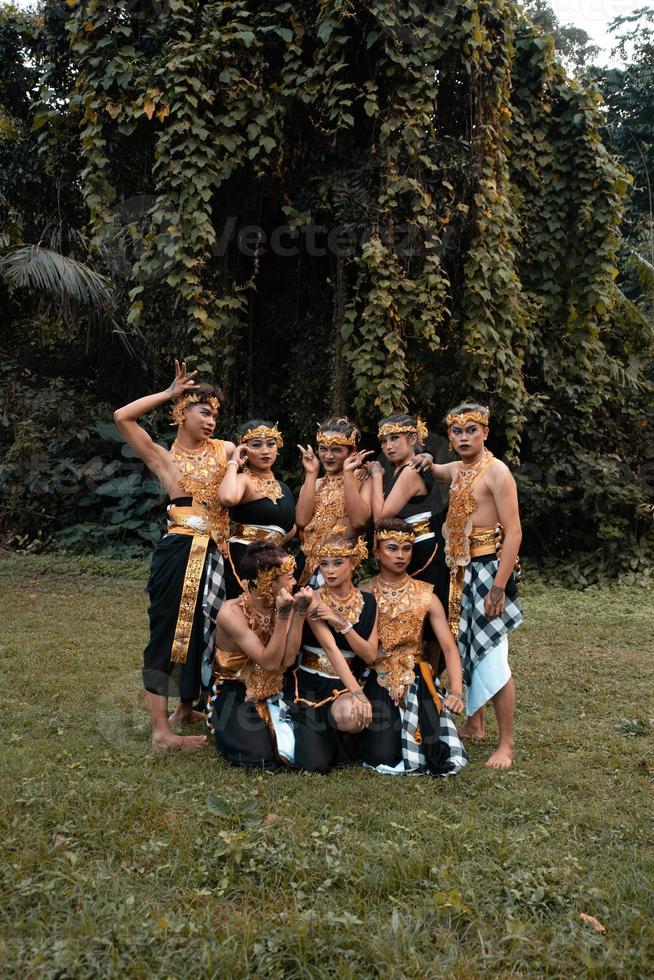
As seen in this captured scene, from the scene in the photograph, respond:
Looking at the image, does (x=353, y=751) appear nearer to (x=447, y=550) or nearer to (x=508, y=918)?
(x=447, y=550)

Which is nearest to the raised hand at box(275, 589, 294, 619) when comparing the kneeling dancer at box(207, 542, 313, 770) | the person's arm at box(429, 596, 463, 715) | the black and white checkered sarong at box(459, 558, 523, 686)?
the kneeling dancer at box(207, 542, 313, 770)

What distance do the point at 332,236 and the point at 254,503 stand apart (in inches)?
188

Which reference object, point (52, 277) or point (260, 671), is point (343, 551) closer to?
point (260, 671)

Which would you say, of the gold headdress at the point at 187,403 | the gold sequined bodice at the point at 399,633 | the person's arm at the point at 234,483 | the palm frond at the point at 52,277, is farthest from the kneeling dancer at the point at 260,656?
the palm frond at the point at 52,277

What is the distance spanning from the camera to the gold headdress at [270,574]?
3.94m

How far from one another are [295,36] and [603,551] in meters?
6.00

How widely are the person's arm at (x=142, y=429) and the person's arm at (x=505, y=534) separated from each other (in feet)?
5.16

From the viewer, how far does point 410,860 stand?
2.93 m

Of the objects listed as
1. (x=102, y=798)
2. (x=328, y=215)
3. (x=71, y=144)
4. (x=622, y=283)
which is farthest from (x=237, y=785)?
(x=622, y=283)

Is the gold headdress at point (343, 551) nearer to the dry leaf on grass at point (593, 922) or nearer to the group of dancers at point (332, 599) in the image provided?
the group of dancers at point (332, 599)

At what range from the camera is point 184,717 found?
4773 mm

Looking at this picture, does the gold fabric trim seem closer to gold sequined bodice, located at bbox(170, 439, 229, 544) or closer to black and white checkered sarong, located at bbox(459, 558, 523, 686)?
gold sequined bodice, located at bbox(170, 439, 229, 544)

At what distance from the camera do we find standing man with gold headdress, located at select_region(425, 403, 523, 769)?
163 inches

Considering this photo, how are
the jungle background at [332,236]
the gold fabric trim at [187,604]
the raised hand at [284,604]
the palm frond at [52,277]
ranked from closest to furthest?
the raised hand at [284,604]
the gold fabric trim at [187,604]
the jungle background at [332,236]
the palm frond at [52,277]
